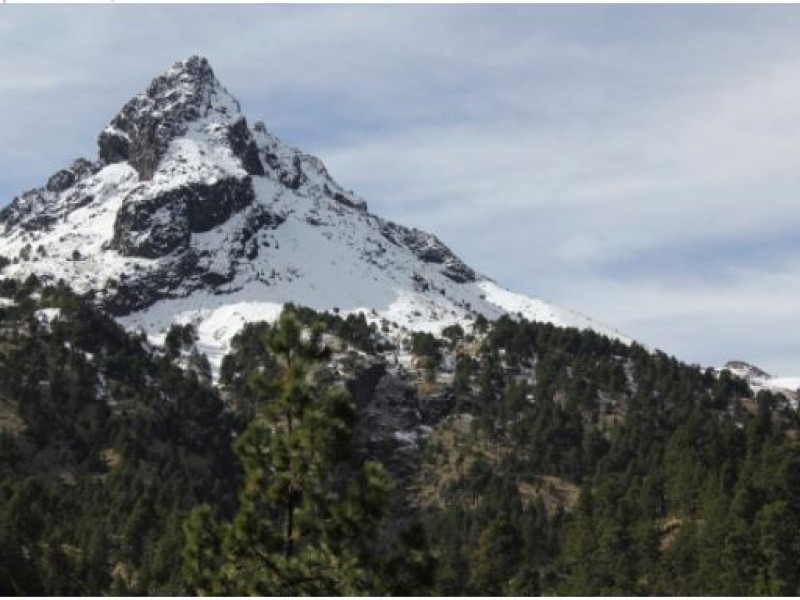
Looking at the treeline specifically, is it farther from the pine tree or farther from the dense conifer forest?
the pine tree

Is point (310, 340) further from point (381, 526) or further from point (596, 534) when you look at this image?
point (596, 534)

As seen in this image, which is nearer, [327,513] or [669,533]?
[327,513]

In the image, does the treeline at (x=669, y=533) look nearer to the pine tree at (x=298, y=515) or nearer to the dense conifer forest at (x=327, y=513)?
the dense conifer forest at (x=327, y=513)

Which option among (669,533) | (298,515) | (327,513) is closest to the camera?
(298,515)

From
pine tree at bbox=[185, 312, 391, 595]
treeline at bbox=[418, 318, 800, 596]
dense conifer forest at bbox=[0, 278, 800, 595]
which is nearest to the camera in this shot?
pine tree at bbox=[185, 312, 391, 595]

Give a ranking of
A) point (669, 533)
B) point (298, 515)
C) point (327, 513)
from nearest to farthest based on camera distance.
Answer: point (298, 515) → point (327, 513) → point (669, 533)

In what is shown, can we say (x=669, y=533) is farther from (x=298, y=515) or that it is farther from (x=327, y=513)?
(x=298, y=515)

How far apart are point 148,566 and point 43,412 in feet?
243

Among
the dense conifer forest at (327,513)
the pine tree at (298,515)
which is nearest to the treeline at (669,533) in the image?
the dense conifer forest at (327,513)

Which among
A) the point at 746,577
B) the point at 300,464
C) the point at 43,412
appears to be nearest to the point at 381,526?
the point at 300,464

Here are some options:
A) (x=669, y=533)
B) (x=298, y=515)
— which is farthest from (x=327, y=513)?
(x=669, y=533)

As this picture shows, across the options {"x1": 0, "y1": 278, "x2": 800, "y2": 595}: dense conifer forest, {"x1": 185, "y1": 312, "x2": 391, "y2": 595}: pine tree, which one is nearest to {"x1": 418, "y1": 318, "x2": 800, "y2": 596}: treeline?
{"x1": 0, "y1": 278, "x2": 800, "y2": 595}: dense conifer forest

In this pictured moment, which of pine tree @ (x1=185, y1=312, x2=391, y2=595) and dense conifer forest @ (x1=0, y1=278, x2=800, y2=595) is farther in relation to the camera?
dense conifer forest @ (x1=0, y1=278, x2=800, y2=595)

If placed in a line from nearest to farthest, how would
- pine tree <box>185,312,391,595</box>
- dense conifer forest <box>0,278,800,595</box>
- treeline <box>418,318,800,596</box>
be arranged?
pine tree <box>185,312,391,595</box>
dense conifer forest <box>0,278,800,595</box>
treeline <box>418,318,800,596</box>
